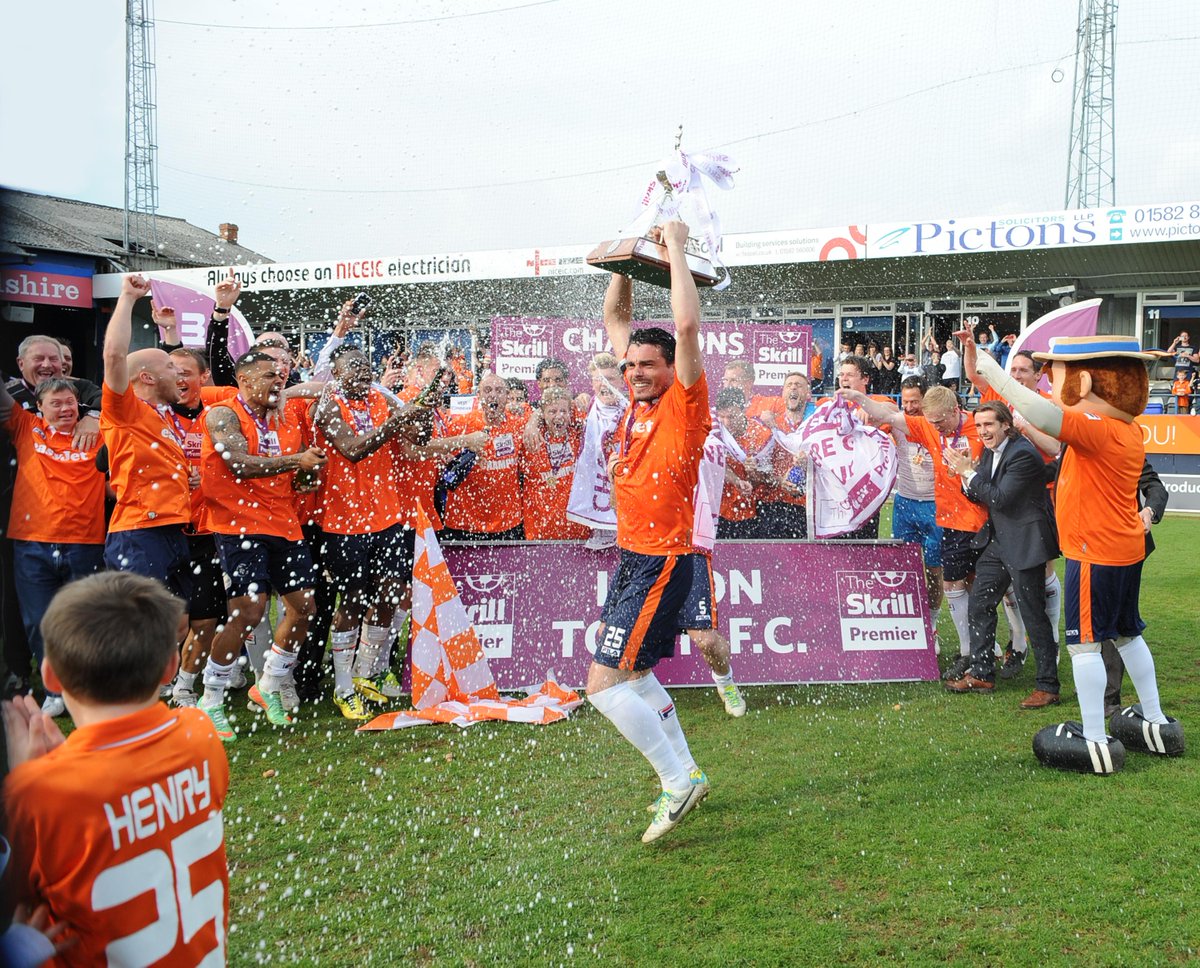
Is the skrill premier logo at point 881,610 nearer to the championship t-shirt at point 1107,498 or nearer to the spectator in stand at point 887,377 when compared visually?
the championship t-shirt at point 1107,498

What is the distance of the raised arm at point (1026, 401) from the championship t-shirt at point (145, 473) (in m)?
4.12

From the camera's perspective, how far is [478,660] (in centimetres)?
562

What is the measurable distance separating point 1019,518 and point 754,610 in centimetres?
174

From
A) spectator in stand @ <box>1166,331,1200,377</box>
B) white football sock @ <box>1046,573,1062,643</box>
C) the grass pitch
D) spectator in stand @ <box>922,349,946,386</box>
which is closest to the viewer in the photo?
the grass pitch

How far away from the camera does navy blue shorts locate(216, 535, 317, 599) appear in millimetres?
4914

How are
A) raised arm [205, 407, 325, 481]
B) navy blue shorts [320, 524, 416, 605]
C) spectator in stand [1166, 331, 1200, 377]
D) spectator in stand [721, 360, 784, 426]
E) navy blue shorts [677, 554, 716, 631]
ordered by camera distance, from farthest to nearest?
spectator in stand [1166, 331, 1200, 377] → spectator in stand [721, 360, 784, 426] → navy blue shorts [320, 524, 416, 605] → navy blue shorts [677, 554, 716, 631] → raised arm [205, 407, 325, 481]

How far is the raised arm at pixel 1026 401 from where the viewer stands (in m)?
4.13

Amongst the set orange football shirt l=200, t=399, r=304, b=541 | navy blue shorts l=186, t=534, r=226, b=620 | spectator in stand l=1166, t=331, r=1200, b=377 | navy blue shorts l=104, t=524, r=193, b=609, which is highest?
spectator in stand l=1166, t=331, r=1200, b=377

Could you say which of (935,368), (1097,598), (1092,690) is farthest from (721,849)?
(935,368)

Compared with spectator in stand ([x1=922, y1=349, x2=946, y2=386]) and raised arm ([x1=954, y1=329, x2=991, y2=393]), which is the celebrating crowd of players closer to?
raised arm ([x1=954, y1=329, x2=991, y2=393])

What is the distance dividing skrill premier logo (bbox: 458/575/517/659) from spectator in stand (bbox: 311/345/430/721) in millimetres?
522

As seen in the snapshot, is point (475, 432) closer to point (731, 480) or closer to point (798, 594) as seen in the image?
point (731, 480)

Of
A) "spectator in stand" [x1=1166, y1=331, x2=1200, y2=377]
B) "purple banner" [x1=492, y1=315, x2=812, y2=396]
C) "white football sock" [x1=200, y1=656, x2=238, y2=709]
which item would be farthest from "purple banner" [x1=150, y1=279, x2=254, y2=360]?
"spectator in stand" [x1=1166, y1=331, x2=1200, y2=377]

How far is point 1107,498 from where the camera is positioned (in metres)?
4.47
